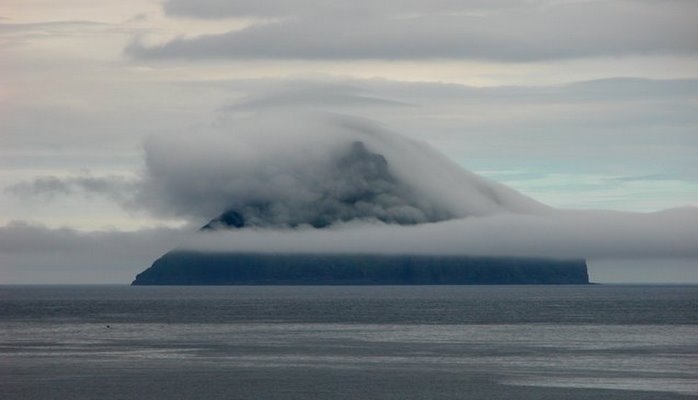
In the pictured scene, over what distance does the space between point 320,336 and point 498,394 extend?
213ft

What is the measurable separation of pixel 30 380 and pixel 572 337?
232ft

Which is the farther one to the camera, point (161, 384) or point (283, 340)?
point (283, 340)

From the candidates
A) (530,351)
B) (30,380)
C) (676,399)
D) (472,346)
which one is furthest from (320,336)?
(676,399)

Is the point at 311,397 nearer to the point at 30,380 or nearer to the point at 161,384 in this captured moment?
the point at 161,384

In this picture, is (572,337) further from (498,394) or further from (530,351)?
(498,394)

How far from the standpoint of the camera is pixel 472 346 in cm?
12525

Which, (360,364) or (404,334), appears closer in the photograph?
(360,364)

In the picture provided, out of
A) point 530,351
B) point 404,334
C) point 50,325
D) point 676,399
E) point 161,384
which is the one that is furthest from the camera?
point 50,325

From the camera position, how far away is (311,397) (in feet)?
260

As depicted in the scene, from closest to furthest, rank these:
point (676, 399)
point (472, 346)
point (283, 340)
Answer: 1. point (676, 399)
2. point (472, 346)
3. point (283, 340)

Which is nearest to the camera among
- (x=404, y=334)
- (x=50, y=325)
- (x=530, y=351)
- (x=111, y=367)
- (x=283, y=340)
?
(x=111, y=367)

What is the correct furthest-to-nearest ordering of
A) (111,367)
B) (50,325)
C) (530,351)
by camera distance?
(50,325)
(530,351)
(111,367)

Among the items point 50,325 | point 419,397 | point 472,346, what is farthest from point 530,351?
point 50,325

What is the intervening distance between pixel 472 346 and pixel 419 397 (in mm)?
47070
